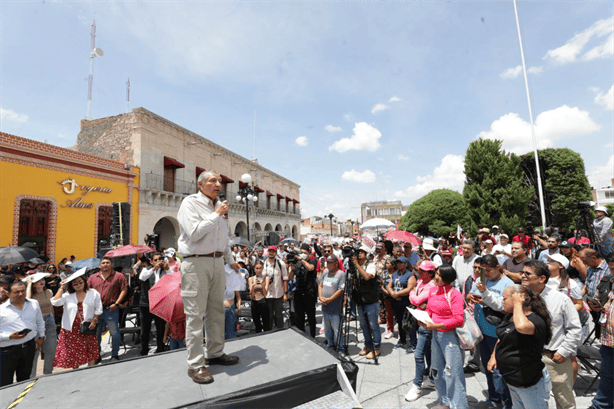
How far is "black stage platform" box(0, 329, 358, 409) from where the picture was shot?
239 centimetres

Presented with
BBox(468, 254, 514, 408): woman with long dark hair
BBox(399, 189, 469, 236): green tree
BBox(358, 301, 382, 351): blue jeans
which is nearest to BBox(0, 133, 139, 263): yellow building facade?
BBox(358, 301, 382, 351): blue jeans

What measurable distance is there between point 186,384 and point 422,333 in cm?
302

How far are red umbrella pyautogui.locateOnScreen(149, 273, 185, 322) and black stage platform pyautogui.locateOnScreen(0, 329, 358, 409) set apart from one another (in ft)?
3.92

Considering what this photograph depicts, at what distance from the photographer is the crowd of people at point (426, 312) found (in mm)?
2660

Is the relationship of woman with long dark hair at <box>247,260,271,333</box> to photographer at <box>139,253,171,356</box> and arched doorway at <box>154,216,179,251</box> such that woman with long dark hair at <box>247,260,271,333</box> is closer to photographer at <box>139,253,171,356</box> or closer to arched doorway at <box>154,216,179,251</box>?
photographer at <box>139,253,171,356</box>

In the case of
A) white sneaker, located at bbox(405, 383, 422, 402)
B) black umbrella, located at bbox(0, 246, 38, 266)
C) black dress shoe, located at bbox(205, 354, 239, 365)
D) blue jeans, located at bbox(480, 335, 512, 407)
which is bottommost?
white sneaker, located at bbox(405, 383, 422, 402)

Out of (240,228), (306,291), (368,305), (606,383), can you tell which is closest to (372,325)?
(368,305)

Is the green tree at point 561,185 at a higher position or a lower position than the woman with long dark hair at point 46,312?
higher

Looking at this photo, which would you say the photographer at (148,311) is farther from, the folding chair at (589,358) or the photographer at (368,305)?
the folding chair at (589,358)

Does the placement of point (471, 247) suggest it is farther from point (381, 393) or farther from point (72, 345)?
point (72, 345)

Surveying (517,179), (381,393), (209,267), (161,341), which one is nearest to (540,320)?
(381,393)

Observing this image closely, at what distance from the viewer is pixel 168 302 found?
4.48 metres

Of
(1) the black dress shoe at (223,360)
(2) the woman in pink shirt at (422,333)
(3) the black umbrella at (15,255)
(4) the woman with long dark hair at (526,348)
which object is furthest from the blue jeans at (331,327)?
(3) the black umbrella at (15,255)

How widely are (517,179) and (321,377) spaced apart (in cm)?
2561
